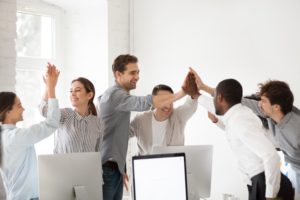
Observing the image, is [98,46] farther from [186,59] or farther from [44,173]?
[44,173]

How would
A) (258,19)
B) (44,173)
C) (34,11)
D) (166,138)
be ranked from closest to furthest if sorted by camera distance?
(44,173)
(166,138)
(258,19)
(34,11)

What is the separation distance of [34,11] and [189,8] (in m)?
1.58

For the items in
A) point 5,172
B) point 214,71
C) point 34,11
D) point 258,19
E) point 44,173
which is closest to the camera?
point 44,173

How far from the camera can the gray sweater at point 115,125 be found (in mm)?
2994

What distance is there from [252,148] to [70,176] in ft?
3.24

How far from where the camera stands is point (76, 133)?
9.34 ft

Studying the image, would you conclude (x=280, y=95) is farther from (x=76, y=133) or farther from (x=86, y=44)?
(x=86, y=44)

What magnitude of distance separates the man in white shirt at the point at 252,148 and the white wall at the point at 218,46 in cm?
121

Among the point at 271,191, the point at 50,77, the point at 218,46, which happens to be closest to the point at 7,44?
the point at 50,77

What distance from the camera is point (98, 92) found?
15.1 feet

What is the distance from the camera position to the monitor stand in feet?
7.73

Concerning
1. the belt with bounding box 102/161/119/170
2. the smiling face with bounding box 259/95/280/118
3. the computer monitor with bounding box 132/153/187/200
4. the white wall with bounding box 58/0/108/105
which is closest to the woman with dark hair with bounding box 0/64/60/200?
the belt with bounding box 102/161/119/170

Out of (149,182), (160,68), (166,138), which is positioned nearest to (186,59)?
(160,68)

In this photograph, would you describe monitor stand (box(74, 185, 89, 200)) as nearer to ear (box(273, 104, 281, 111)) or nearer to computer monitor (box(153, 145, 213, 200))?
computer monitor (box(153, 145, 213, 200))
